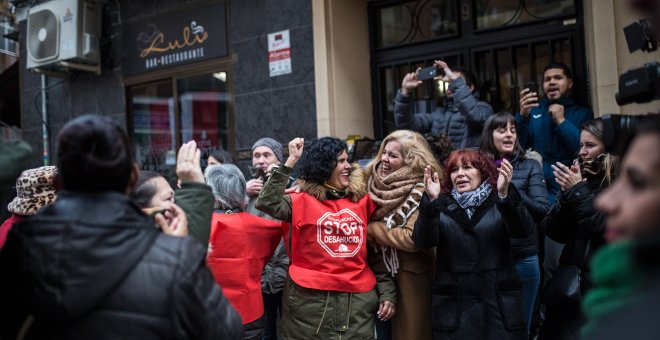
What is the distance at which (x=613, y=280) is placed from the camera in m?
1.40

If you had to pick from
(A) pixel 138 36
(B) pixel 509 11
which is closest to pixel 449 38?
(B) pixel 509 11

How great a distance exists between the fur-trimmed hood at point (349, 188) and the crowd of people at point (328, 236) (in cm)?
1

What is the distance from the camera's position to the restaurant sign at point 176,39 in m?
8.43

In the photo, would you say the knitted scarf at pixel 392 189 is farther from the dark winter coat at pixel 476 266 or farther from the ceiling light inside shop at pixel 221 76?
the ceiling light inside shop at pixel 221 76

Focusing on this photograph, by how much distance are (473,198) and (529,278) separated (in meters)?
0.97

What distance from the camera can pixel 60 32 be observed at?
9422 mm

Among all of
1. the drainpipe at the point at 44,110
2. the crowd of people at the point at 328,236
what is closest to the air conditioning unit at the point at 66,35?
the drainpipe at the point at 44,110

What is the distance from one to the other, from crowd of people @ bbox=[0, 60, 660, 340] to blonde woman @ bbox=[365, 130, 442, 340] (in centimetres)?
1

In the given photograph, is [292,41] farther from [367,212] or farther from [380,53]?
[367,212]

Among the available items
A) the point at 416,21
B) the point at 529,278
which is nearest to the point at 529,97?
the point at 529,278

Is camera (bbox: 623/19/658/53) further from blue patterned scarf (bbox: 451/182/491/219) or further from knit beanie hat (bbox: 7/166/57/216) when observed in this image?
knit beanie hat (bbox: 7/166/57/216)

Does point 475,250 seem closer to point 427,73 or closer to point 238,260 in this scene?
point 238,260

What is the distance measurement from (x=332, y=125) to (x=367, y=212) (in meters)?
3.21

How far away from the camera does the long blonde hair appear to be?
4383mm
